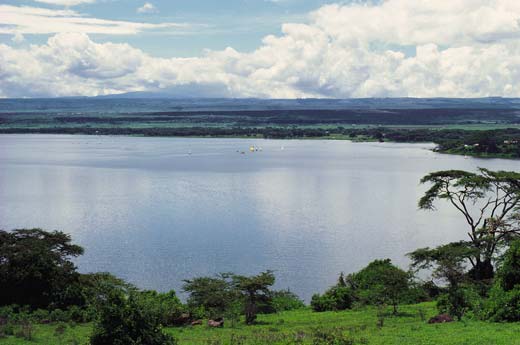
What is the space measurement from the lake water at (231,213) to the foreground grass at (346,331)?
26.6 ft

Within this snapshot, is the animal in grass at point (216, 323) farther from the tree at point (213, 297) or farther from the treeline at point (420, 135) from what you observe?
the treeline at point (420, 135)

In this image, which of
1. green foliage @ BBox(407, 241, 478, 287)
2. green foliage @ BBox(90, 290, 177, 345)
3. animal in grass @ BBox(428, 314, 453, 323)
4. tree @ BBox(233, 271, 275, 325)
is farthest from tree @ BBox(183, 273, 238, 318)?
green foliage @ BBox(90, 290, 177, 345)

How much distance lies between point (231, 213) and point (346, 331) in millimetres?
35476

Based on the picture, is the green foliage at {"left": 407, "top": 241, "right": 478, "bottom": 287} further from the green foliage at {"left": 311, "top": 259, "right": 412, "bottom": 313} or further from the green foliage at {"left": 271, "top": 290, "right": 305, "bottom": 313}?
the green foliage at {"left": 271, "top": 290, "right": 305, "bottom": 313}

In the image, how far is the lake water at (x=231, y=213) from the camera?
117 feet

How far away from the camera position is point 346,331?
18.2 meters

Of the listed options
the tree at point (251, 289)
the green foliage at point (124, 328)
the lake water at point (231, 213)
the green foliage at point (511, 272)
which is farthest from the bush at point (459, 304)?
the green foliage at point (124, 328)

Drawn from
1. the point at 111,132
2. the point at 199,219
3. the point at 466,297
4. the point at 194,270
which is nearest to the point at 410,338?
the point at 466,297

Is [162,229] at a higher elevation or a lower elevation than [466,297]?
lower

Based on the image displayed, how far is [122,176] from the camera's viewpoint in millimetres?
81062

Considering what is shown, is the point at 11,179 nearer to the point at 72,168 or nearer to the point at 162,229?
the point at 72,168

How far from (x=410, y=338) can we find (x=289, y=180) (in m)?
61.0

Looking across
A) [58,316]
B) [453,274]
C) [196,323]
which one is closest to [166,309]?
[196,323]

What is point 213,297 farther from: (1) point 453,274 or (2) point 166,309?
(1) point 453,274
